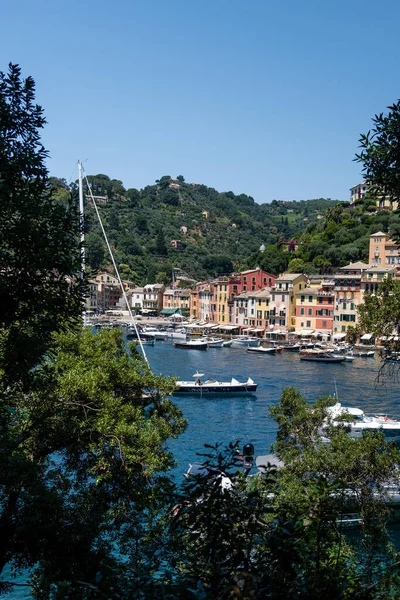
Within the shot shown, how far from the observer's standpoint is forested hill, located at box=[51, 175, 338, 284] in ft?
367

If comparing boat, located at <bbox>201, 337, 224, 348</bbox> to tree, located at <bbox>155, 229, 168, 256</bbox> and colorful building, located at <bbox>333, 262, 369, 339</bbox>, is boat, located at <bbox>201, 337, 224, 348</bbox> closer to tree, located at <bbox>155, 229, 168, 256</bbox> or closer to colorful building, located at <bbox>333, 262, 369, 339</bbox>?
colorful building, located at <bbox>333, 262, 369, 339</bbox>

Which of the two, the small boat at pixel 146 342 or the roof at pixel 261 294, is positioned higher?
the roof at pixel 261 294

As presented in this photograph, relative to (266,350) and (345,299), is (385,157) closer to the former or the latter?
(266,350)

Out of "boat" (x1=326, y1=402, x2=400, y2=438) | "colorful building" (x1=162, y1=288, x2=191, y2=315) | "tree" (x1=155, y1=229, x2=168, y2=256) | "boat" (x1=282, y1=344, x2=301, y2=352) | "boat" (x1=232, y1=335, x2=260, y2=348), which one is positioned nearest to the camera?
"boat" (x1=326, y1=402, x2=400, y2=438)

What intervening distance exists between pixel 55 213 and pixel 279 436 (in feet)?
31.9

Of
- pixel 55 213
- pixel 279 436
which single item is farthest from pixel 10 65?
pixel 279 436

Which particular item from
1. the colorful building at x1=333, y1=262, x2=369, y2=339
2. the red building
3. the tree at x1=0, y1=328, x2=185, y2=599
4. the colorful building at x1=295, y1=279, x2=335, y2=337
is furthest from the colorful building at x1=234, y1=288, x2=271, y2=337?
the tree at x1=0, y1=328, x2=185, y2=599

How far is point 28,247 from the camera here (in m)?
6.88

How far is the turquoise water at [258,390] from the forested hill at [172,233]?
35570 millimetres

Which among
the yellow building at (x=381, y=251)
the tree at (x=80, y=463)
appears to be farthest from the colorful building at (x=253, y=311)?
the tree at (x=80, y=463)

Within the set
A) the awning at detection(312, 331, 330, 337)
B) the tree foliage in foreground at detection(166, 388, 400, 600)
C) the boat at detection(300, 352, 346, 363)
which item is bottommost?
the boat at detection(300, 352, 346, 363)

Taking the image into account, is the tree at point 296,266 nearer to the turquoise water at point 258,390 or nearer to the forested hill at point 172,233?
the forested hill at point 172,233

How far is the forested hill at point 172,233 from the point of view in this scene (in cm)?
11194

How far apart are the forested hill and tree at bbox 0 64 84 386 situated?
7663 cm
